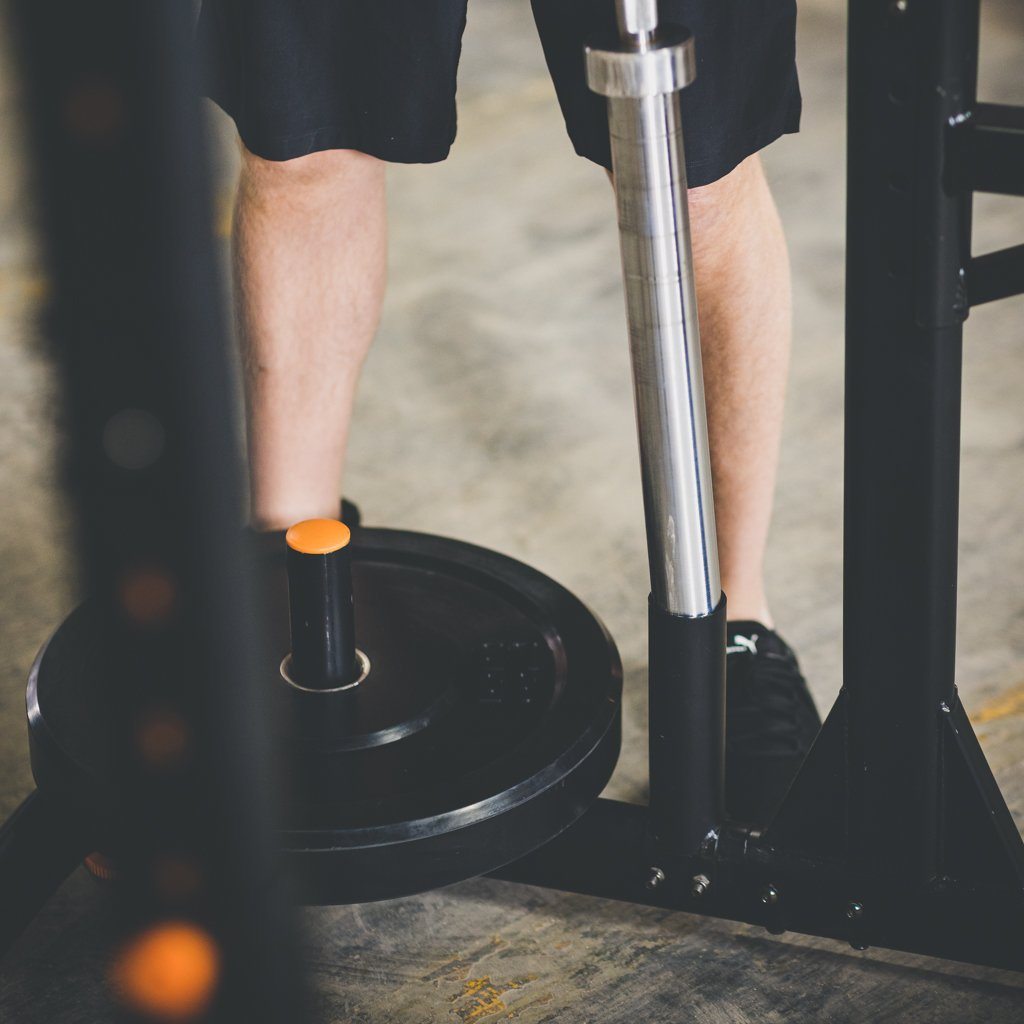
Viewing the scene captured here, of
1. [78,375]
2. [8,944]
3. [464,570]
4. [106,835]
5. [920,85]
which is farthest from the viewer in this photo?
[464,570]

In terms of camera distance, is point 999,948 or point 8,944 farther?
point 8,944

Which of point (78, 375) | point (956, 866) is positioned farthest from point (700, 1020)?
point (78, 375)

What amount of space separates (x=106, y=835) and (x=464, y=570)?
1.39 ft

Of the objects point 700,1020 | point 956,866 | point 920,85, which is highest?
point 920,85

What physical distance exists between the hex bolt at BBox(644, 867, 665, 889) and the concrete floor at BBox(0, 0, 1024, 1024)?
9cm

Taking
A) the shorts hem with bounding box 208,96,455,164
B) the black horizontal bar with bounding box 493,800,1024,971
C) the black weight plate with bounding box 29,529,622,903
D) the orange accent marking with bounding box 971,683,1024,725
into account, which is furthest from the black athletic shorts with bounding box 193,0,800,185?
the orange accent marking with bounding box 971,683,1024,725

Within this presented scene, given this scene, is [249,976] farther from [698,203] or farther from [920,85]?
[698,203]

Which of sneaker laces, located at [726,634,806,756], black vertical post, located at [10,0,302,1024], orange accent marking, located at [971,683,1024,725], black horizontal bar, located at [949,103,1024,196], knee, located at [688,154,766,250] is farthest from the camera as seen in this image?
orange accent marking, located at [971,683,1024,725]

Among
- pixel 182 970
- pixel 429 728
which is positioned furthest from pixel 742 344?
pixel 182 970

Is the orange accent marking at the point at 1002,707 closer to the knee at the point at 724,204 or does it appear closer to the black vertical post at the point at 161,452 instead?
the knee at the point at 724,204

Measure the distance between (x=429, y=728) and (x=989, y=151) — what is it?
1.86 ft

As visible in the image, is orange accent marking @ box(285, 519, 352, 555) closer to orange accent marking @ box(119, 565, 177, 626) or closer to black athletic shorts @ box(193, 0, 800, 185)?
black athletic shorts @ box(193, 0, 800, 185)

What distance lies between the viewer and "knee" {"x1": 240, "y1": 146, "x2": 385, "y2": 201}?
1.19 m

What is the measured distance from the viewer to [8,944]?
104 centimetres
